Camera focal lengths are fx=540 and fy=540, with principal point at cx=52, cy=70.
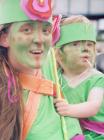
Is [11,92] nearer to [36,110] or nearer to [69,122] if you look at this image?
[36,110]

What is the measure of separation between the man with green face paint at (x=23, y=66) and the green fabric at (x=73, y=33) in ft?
0.72

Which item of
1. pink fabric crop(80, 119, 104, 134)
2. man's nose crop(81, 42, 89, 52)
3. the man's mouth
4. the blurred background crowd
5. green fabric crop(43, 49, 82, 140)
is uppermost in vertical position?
the man's mouth

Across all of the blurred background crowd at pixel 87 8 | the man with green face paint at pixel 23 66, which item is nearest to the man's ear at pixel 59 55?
the man with green face paint at pixel 23 66

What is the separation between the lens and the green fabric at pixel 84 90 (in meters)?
2.01

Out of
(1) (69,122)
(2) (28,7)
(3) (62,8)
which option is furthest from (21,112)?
(3) (62,8)

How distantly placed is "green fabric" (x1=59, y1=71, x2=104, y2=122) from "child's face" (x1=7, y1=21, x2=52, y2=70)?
0.28 m

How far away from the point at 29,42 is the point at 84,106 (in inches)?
13.4

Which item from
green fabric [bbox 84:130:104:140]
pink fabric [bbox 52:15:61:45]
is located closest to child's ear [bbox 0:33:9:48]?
pink fabric [bbox 52:15:61:45]

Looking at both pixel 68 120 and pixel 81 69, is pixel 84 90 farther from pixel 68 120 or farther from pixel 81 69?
pixel 68 120

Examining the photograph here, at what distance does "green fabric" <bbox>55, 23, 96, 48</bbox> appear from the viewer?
6.63 ft

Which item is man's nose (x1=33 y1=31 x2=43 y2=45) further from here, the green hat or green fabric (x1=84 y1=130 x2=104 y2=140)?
green fabric (x1=84 y1=130 x2=104 y2=140)

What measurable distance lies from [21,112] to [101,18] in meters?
14.1

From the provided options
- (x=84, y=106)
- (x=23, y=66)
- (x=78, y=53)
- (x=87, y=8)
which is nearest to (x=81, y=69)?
(x=78, y=53)

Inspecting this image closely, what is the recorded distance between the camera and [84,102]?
77.0 inches
